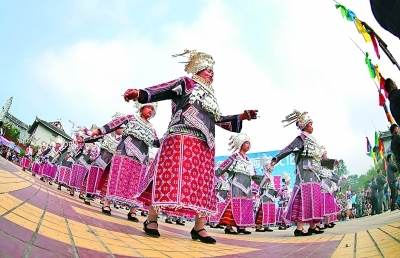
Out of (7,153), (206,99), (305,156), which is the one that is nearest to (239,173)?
(305,156)

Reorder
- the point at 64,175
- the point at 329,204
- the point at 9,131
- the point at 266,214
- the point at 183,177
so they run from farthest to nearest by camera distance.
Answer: the point at 9,131 → the point at 64,175 → the point at 266,214 → the point at 329,204 → the point at 183,177

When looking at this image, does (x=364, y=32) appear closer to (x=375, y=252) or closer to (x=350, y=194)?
(x=375, y=252)

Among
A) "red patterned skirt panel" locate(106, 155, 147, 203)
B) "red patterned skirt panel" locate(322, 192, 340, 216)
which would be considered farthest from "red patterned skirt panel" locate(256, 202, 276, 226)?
"red patterned skirt panel" locate(106, 155, 147, 203)

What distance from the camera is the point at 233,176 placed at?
6.65 m

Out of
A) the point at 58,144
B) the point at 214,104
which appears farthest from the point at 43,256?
the point at 58,144

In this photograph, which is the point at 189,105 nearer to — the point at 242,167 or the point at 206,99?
the point at 206,99

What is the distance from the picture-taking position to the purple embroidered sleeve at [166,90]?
9.91 ft

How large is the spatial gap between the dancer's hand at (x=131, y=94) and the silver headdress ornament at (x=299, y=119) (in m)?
4.28

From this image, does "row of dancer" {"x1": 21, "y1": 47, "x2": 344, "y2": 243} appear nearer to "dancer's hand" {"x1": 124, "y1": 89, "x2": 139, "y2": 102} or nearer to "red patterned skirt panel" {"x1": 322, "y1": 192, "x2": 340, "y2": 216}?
"dancer's hand" {"x1": 124, "y1": 89, "x2": 139, "y2": 102}

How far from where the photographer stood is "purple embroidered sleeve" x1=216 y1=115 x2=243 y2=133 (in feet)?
12.3

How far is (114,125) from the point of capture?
4.98 meters

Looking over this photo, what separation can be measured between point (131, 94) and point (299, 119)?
443 cm

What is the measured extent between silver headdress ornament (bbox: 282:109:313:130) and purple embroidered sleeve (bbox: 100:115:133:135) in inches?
140

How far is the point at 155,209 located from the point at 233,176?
12.9ft
